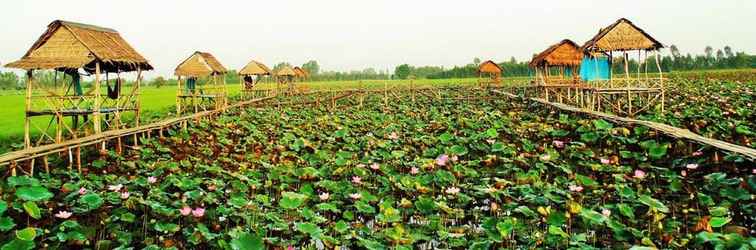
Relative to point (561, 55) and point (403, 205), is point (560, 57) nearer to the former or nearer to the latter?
point (561, 55)

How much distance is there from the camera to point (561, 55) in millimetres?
21062

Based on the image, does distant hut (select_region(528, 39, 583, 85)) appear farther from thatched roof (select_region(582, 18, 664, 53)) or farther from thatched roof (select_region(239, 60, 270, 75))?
thatched roof (select_region(239, 60, 270, 75))

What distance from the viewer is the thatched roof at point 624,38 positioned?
14.0 meters

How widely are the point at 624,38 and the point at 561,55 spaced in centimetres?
711

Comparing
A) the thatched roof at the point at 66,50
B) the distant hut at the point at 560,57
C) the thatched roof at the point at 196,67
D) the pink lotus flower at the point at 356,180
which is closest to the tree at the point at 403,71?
the distant hut at the point at 560,57

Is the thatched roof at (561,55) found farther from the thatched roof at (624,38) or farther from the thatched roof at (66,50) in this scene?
the thatched roof at (66,50)

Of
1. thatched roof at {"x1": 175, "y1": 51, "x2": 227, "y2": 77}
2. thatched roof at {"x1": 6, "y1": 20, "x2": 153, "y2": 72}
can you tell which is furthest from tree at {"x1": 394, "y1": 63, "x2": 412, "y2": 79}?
thatched roof at {"x1": 6, "y1": 20, "x2": 153, "y2": 72}

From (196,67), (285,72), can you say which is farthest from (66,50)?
(285,72)

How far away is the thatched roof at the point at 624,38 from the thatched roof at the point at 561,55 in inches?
249

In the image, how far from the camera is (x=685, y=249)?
3.69 meters

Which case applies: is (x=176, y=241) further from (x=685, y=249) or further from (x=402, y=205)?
(x=685, y=249)

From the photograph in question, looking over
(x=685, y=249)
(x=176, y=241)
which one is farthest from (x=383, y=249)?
(x=685, y=249)

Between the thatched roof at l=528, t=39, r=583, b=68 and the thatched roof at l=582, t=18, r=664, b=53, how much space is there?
632 centimetres

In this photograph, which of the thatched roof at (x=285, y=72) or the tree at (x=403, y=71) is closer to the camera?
the thatched roof at (x=285, y=72)
